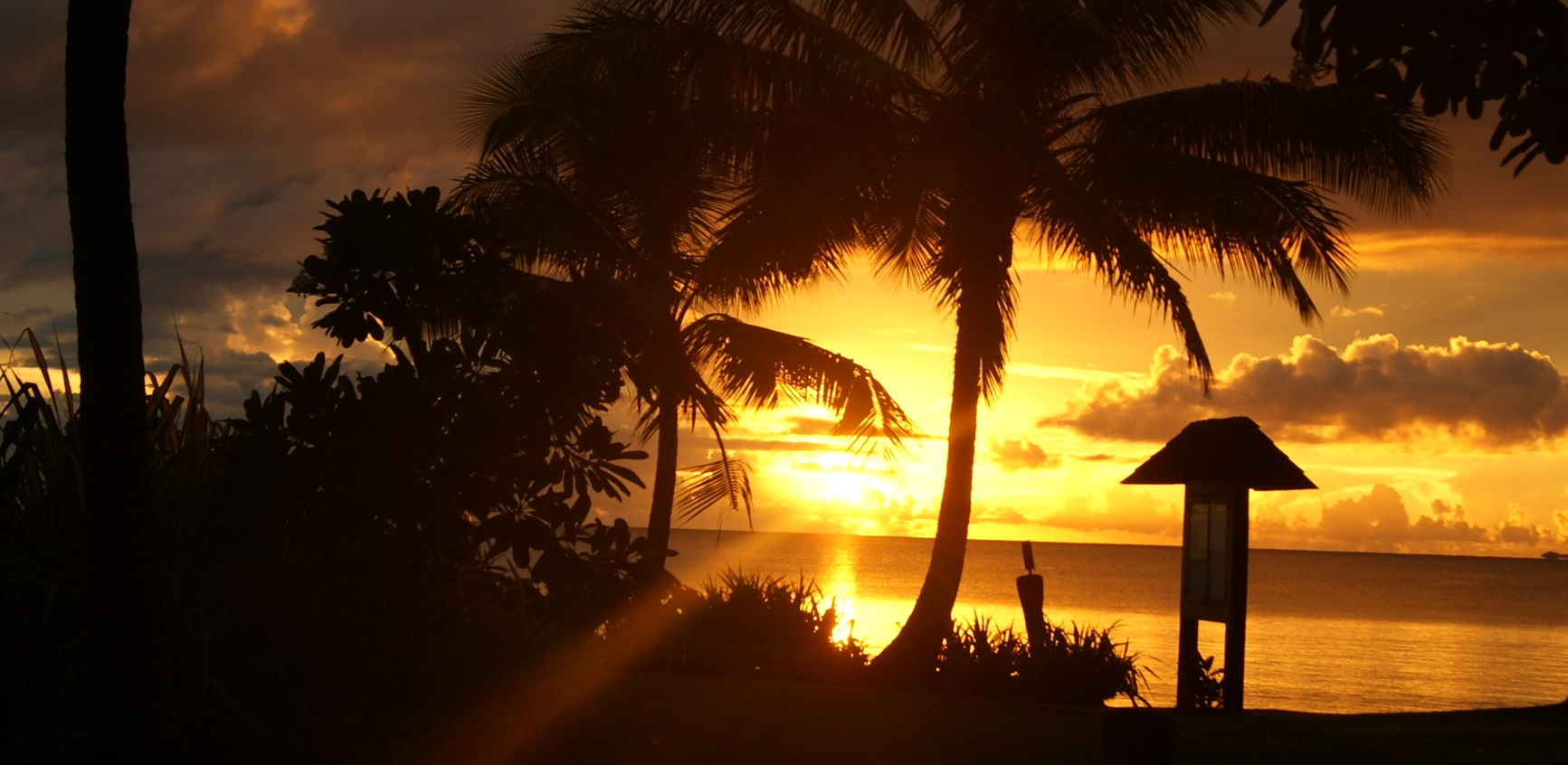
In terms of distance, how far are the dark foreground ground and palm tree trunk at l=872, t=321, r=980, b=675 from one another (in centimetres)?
190

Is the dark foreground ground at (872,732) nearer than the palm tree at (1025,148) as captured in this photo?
Yes

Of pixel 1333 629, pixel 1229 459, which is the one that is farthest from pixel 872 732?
pixel 1333 629

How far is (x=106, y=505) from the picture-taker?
470 cm

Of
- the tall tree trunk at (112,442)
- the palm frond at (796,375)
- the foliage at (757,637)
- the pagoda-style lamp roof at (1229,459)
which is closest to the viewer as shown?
the tall tree trunk at (112,442)

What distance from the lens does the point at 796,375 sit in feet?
54.3

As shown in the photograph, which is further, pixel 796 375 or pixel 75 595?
pixel 796 375

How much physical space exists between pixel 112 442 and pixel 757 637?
1039 centimetres

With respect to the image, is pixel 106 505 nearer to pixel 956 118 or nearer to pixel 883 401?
pixel 956 118

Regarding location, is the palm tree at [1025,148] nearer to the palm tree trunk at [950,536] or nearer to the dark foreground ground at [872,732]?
the palm tree trunk at [950,536]

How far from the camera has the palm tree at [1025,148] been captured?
12555 mm

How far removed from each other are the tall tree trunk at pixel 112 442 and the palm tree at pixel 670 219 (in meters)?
5.40

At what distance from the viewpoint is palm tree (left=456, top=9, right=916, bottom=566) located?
12883 mm

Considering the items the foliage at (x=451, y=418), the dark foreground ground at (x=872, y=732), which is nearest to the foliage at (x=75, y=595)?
the foliage at (x=451, y=418)

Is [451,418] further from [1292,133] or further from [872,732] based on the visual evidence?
[1292,133]
